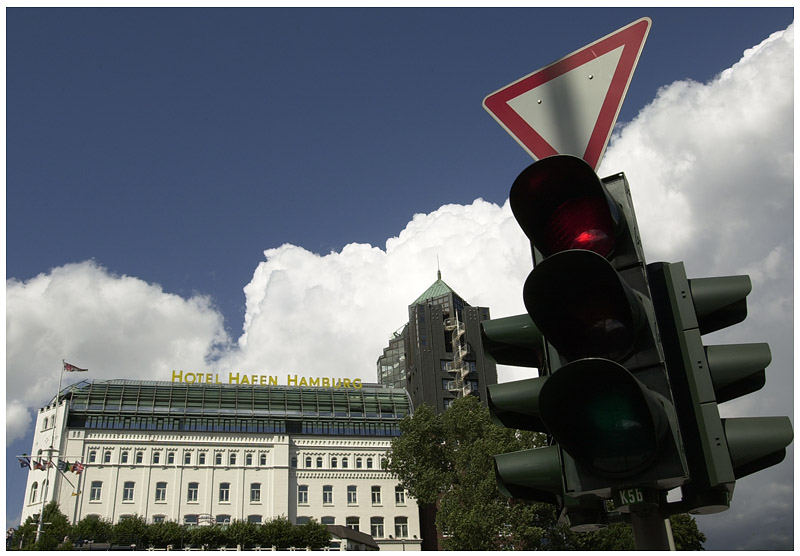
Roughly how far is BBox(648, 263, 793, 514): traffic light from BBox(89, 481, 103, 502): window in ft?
228

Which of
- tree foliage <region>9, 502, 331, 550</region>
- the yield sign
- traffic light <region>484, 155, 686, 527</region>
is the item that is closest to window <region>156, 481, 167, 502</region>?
tree foliage <region>9, 502, 331, 550</region>

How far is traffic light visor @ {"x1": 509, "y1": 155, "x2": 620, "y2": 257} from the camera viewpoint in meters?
3.76

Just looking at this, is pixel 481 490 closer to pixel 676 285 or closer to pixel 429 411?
pixel 429 411

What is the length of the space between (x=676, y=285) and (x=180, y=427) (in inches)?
2802

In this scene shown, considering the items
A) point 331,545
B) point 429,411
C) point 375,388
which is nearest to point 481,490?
point 429,411

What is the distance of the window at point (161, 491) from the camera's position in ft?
215

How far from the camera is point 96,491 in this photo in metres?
63.9

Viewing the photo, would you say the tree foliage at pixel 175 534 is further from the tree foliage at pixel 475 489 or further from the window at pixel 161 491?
the tree foliage at pixel 475 489

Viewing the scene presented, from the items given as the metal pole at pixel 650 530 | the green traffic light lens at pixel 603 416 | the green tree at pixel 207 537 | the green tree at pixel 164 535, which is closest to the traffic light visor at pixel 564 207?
the green traffic light lens at pixel 603 416

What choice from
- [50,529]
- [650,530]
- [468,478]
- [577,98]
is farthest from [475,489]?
[650,530]

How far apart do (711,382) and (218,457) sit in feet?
232

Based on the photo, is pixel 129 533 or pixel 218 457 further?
pixel 218 457

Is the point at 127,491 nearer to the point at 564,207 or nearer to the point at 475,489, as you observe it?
the point at 475,489

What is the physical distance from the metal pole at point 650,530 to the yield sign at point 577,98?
83.2 inches
